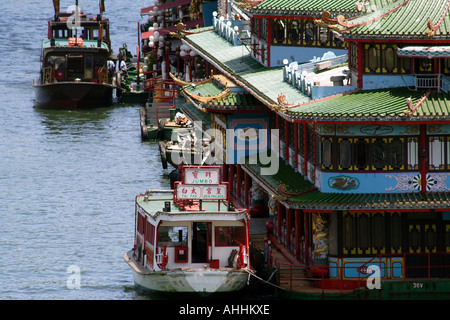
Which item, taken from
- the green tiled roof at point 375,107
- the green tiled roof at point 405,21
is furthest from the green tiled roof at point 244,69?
the green tiled roof at point 405,21

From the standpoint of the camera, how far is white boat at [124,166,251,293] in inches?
1874

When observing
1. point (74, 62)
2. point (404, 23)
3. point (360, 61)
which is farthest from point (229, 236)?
point (74, 62)

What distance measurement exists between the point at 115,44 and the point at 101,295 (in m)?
90.3

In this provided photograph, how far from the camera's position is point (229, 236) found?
1924 inches

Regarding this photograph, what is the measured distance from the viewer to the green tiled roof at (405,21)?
→ 1870 inches

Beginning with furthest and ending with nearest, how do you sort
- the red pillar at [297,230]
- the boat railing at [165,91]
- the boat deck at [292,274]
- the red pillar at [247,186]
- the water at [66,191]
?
1. the boat railing at [165,91]
2. the red pillar at [247,186]
3. the water at [66,191]
4. the red pillar at [297,230]
5. the boat deck at [292,274]

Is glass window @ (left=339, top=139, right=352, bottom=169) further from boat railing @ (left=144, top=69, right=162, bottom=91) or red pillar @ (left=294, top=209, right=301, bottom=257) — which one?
boat railing @ (left=144, top=69, right=162, bottom=91)

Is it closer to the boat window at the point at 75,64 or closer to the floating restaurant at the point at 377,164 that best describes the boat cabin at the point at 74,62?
the boat window at the point at 75,64

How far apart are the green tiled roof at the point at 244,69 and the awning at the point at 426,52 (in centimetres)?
A: 494

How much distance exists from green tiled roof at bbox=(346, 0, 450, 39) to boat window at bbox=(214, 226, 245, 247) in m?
7.83

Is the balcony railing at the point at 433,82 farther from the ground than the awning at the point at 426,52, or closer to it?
closer to it

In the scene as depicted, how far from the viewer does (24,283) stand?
53.3m

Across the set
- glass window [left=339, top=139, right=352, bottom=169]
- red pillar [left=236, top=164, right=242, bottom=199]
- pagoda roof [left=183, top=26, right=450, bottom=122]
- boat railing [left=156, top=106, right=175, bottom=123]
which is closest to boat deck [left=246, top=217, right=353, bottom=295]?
glass window [left=339, top=139, right=352, bottom=169]

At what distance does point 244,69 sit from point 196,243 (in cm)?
1357
